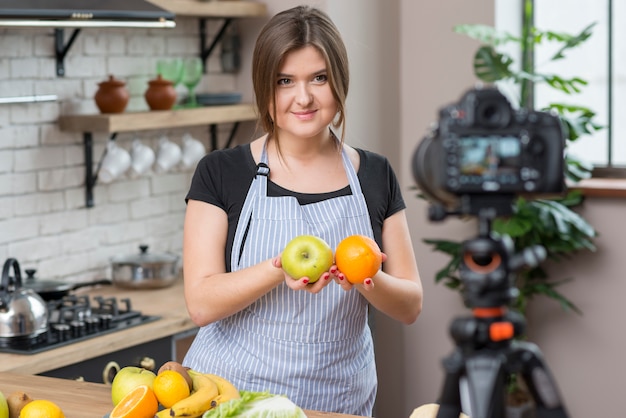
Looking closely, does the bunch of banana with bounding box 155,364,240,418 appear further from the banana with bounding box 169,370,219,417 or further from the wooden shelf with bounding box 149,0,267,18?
the wooden shelf with bounding box 149,0,267,18

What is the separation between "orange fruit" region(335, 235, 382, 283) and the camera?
1977 mm

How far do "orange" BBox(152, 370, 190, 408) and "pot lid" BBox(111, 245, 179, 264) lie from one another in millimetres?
1924

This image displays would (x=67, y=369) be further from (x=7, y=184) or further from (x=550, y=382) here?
(x=550, y=382)

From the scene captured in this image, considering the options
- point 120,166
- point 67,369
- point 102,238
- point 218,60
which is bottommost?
point 67,369

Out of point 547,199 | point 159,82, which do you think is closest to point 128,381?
point 159,82

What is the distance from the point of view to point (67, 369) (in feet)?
9.73

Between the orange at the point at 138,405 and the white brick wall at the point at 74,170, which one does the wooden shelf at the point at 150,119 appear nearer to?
the white brick wall at the point at 74,170

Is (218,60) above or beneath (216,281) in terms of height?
above

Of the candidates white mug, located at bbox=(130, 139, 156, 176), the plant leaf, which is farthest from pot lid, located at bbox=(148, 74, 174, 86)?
the plant leaf

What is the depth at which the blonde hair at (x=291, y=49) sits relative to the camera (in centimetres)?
225

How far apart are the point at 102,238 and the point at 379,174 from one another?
5.51 ft

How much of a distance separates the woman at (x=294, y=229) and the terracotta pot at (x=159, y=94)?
139 centimetres

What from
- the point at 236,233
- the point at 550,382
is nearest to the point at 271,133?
the point at 236,233

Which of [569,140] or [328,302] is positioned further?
[569,140]
